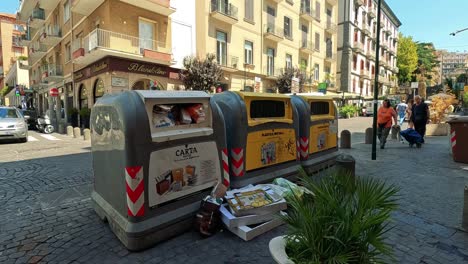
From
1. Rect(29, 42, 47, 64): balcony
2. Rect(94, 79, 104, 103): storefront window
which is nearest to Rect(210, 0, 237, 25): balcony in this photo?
Rect(94, 79, 104, 103): storefront window

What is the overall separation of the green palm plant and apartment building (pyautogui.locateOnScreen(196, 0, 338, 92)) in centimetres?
1882

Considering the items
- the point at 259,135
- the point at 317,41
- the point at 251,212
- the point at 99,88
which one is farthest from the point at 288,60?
the point at 251,212

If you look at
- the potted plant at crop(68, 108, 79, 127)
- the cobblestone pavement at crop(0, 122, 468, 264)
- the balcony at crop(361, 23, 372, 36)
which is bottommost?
the cobblestone pavement at crop(0, 122, 468, 264)

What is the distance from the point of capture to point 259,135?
493 centimetres

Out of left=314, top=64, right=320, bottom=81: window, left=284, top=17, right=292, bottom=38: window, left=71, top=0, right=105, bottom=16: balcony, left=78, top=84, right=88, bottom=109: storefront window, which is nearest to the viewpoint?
left=71, top=0, right=105, bottom=16: balcony

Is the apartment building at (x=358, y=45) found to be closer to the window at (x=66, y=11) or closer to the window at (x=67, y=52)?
the window at (x=67, y=52)

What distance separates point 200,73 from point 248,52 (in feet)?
24.8

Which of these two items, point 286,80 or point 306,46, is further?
point 306,46

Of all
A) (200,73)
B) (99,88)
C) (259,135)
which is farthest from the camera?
(99,88)

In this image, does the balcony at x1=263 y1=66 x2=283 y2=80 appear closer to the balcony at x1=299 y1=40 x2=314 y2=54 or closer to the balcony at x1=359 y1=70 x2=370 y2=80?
the balcony at x1=299 y1=40 x2=314 y2=54

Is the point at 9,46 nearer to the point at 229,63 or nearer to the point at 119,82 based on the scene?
the point at 119,82

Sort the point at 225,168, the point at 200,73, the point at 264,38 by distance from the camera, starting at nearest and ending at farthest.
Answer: the point at 225,168, the point at 200,73, the point at 264,38

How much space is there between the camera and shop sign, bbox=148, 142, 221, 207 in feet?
10.8

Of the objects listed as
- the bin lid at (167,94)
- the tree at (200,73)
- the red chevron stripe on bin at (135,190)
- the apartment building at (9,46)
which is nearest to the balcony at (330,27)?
the tree at (200,73)
